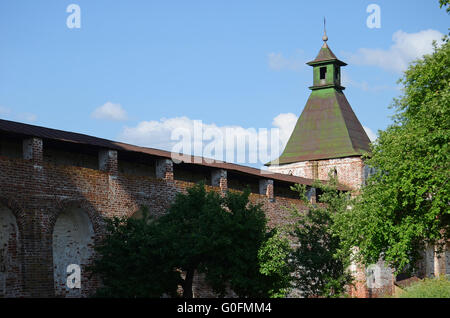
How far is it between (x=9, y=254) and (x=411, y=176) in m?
10.5

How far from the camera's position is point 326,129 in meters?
37.4

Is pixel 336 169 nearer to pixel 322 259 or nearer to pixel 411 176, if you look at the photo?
pixel 322 259

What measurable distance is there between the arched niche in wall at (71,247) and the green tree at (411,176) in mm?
7608

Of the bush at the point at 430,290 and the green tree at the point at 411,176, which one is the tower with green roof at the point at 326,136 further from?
the bush at the point at 430,290

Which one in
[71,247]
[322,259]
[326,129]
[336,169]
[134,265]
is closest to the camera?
[134,265]

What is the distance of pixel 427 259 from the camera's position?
3559 cm

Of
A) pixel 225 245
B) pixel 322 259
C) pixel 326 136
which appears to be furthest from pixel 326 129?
pixel 225 245

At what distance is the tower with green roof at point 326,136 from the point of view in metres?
35.5

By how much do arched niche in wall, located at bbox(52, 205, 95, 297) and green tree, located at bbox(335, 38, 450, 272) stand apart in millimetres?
7608
